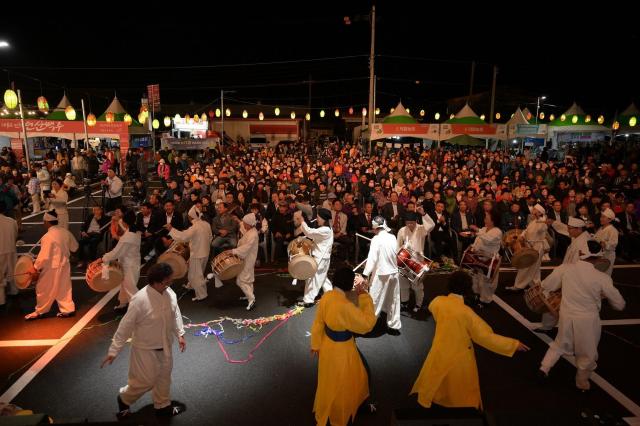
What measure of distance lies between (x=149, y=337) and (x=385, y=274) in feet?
11.1

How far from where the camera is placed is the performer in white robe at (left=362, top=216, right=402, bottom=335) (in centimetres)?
611

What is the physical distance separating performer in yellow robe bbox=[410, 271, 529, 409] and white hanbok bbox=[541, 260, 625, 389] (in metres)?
1.65

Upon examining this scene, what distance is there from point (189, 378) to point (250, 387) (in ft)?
2.63

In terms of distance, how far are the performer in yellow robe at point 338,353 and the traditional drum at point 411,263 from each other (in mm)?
2863

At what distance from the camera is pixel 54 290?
6.73m

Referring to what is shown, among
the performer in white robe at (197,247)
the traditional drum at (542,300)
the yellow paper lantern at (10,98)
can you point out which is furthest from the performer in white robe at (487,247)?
the yellow paper lantern at (10,98)

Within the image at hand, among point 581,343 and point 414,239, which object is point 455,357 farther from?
point 414,239

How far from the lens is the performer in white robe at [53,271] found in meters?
6.54

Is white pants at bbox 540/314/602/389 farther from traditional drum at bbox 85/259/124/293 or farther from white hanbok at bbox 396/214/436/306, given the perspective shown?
traditional drum at bbox 85/259/124/293

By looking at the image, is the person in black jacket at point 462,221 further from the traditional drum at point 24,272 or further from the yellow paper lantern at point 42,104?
the yellow paper lantern at point 42,104

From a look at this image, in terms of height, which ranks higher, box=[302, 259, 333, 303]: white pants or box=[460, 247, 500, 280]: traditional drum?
box=[460, 247, 500, 280]: traditional drum

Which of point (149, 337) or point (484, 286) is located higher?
point (149, 337)

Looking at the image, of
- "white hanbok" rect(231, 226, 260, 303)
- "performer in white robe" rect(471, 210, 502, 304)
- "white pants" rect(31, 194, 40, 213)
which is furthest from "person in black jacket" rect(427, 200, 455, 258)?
"white pants" rect(31, 194, 40, 213)

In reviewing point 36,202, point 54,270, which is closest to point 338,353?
point 54,270
